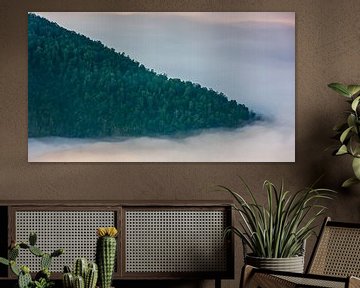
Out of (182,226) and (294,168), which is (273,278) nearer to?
(182,226)

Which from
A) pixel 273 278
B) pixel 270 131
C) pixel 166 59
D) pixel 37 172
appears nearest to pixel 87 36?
pixel 166 59

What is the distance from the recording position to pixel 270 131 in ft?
19.7

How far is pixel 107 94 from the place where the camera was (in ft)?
19.7

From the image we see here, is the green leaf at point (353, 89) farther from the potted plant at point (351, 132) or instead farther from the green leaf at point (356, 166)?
the green leaf at point (356, 166)

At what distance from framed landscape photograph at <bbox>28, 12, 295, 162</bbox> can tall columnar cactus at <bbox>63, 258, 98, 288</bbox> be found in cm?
189

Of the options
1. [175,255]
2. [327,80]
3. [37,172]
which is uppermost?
[327,80]

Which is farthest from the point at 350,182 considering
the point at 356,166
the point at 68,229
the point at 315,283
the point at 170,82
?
the point at 68,229

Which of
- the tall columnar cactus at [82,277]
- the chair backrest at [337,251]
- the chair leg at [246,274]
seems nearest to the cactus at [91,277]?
the tall columnar cactus at [82,277]

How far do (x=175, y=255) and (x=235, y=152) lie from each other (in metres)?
0.91

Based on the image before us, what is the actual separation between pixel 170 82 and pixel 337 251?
1.86m

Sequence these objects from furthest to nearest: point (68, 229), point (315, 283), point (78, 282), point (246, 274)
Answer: point (68, 229) < point (246, 274) < point (315, 283) < point (78, 282)

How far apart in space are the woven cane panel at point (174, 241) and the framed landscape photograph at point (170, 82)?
0.57m

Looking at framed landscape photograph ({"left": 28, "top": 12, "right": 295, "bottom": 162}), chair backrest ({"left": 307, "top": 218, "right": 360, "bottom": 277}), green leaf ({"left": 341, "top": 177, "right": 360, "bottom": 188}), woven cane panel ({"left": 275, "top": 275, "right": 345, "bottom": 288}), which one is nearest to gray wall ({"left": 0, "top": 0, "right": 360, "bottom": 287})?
framed landscape photograph ({"left": 28, "top": 12, "right": 295, "bottom": 162})

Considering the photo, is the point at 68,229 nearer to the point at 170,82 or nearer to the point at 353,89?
the point at 170,82
